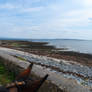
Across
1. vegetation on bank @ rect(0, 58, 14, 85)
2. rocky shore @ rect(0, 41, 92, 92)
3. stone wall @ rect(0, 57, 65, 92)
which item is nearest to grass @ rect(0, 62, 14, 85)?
vegetation on bank @ rect(0, 58, 14, 85)

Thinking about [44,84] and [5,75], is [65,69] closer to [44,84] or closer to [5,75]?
[5,75]

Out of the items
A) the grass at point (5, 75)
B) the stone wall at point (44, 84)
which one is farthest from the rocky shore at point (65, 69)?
the grass at point (5, 75)

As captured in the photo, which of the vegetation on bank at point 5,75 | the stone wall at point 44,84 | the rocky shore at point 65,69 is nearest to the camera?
the stone wall at point 44,84

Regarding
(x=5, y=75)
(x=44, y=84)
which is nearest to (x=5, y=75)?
(x=5, y=75)

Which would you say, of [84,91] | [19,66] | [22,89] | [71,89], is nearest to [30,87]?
[22,89]

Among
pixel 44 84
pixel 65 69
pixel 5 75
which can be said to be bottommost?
pixel 65 69

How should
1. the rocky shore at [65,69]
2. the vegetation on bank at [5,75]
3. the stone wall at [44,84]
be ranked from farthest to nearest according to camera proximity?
the vegetation on bank at [5,75] → the rocky shore at [65,69] → the stone wall at [44,84]

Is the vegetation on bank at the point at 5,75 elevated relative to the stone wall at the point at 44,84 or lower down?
lower down

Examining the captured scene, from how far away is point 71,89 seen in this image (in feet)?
10.3

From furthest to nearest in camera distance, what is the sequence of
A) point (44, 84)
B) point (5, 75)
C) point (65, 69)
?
point (65, 69), point (5, 75), point (44, 84)

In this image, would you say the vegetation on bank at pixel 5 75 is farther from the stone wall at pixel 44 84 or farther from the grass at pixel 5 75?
the stone wall at pixel 44 84

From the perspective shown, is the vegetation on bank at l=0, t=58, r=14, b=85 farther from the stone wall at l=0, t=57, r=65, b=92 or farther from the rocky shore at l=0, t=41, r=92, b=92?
the rocky shore at l=0, t=41, r=92, b=92

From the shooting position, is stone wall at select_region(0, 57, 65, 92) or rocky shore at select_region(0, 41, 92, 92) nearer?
stone wall at select_region(0, 57, 65, 92)

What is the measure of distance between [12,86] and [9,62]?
4.62m
